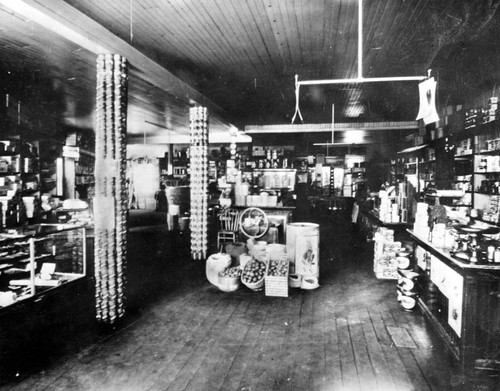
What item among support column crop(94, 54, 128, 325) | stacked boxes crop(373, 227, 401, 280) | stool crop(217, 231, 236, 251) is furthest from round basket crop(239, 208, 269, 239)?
support column crop(94, 54, 128, 325)

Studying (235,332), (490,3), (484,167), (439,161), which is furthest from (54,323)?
(439,161)

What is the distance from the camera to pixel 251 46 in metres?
5.55

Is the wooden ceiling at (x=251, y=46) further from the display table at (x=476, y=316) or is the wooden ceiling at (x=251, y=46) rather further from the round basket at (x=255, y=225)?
the display table at (x=476, y=316)

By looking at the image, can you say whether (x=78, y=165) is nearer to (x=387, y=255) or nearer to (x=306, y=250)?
(x=306, y=250)

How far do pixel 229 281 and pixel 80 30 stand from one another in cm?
371

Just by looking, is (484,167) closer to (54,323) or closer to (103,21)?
(103,21)

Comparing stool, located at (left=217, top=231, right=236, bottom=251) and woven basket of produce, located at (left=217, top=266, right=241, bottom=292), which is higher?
stool, located at (left=217, top=231, right=236, bottom=251)

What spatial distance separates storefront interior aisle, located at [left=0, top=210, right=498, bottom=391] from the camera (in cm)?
310

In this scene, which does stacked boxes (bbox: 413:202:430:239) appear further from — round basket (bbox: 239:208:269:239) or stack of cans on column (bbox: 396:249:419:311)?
round basket (bbox: 239:208:269:239)

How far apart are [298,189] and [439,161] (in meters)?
7.52

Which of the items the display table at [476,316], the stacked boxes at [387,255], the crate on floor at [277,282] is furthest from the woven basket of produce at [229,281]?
the display table at [476,316]

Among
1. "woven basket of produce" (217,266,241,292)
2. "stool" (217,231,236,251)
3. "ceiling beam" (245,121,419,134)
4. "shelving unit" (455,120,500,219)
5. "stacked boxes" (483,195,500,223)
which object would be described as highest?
"ceiling beam" (245,121,419,134)

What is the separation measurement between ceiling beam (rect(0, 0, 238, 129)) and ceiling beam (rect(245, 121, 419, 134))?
7.66 meters

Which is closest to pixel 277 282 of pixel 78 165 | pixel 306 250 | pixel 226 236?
pixel 306 250
